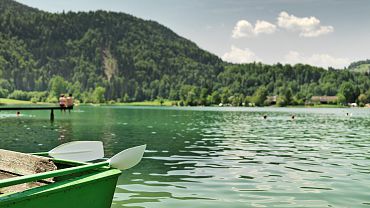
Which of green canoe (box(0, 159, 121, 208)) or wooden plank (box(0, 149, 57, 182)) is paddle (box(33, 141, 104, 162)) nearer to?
wooden plank (box(0, 149, 57, 182))

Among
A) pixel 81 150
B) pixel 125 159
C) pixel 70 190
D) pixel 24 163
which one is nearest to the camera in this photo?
pixel 70 190

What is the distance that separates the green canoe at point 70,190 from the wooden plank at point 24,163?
659mm

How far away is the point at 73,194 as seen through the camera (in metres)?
9.06

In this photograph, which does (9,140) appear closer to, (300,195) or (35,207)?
(300,195)

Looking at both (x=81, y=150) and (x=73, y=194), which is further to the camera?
(x=81, y=150)

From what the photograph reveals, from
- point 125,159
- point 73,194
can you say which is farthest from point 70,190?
point 125,159

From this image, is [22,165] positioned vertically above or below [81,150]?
below

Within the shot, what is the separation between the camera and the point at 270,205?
1574 centimetres

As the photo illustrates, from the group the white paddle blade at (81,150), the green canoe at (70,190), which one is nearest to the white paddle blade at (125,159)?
the green canoe at (70,190)

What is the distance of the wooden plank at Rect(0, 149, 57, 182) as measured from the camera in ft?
35.4

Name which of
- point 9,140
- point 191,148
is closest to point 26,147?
point 9,140

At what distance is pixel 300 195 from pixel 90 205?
1048 centimetres

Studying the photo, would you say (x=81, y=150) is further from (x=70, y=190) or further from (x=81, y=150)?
(x=70, y=190)

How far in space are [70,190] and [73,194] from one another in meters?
0.14
